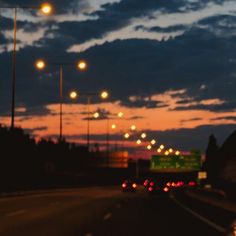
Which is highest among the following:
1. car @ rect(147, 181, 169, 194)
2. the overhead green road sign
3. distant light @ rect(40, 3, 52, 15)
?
distant light @ rect(40, 3, 52, 15)

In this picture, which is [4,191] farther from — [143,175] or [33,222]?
[143,175]

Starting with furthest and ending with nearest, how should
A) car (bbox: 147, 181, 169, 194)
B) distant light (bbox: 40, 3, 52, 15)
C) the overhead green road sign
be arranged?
the overhead green road sign
car (bbox: 147, 181, 169, 194)
distant light (bbox: 40, 3, 52, 15)

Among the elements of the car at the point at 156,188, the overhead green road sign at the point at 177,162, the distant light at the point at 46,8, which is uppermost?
the distant light at the point at 46,8

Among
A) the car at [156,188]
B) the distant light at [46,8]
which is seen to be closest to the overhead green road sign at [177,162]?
the car at [156,188]

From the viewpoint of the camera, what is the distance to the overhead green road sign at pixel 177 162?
94000 millimetres

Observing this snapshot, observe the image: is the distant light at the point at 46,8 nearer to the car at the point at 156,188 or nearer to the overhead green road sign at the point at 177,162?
the car at the point at 156,188

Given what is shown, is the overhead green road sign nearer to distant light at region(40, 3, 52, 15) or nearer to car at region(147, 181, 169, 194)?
car at region(147, 181, 169, 194)

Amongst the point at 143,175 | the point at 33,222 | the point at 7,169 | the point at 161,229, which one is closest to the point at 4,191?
the point at 7,169

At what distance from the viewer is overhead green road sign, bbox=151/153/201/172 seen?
308ft

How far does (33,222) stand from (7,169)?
51.5 m

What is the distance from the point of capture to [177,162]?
94.6 meters

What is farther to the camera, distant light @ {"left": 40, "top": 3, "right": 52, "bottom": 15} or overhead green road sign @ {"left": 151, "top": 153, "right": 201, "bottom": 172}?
overhead green road sign @ {"left": 151, "top": 153, "right": 201, "bottom": 172}

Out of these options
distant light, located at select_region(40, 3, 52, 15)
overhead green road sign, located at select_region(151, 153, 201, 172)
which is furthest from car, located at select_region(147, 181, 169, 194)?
overhead green road sign, located at select_region(151, 153, 201, 172)

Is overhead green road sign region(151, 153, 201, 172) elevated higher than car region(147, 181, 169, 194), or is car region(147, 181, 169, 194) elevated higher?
overhead green road sign region(151, 153, 201, 172)
